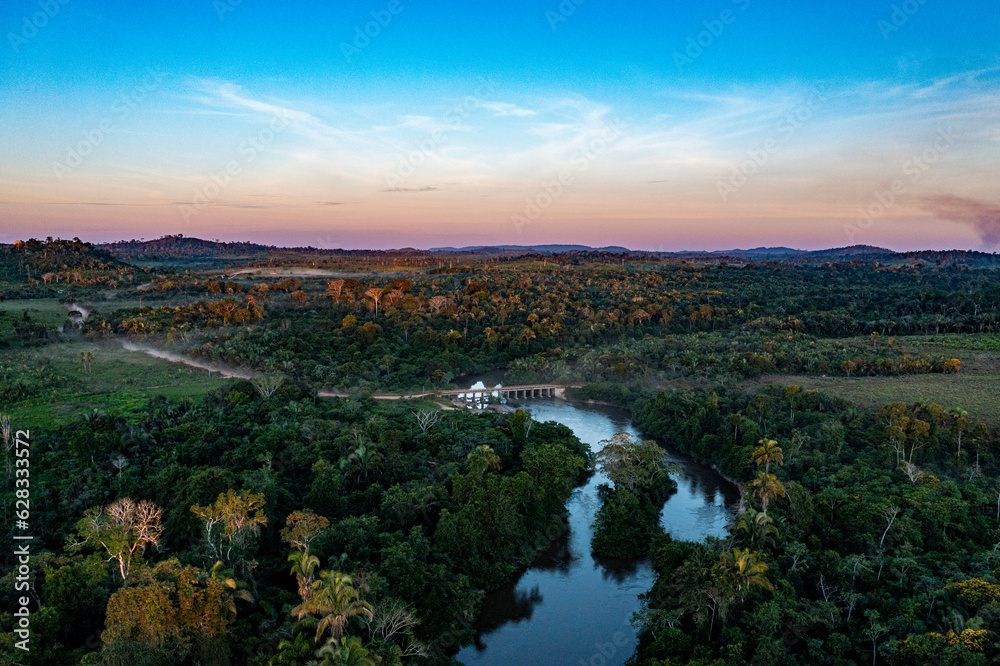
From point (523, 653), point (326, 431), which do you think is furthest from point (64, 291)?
point (523, 653)

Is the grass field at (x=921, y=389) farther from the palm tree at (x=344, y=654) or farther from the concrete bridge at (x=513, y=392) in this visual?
the palm tree at (x=344, y=654)

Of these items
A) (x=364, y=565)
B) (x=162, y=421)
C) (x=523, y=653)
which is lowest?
(x=523, y=653)

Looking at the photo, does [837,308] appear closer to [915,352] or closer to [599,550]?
[915,352]

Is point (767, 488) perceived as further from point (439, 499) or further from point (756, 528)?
point (439, 499)

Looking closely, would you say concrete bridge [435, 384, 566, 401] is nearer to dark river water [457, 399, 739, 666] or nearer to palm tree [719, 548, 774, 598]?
dark river water [457, 399, 739, 666]

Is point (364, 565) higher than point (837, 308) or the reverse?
the reverse
